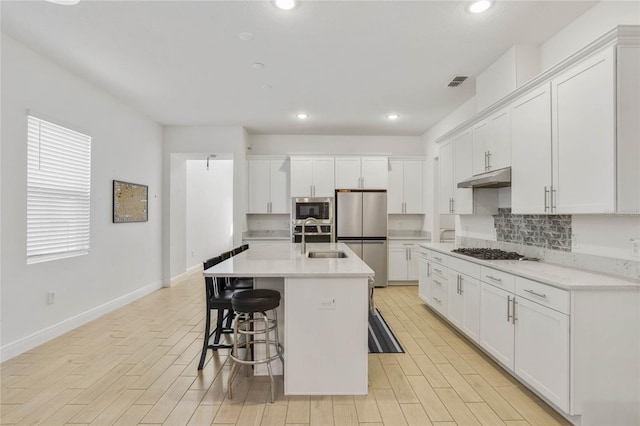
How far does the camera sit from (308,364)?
7.38 ft

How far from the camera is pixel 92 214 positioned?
393 cm

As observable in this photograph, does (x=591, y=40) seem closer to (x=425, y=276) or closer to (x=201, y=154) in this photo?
(x=425, y=276)

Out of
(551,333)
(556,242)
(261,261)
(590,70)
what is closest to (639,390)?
(551,333)

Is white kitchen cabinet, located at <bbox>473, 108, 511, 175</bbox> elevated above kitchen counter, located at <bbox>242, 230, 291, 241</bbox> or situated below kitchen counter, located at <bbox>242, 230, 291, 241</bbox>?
above

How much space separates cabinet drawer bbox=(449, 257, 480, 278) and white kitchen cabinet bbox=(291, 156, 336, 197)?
9.11ft

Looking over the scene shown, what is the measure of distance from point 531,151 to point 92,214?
15.7 feet

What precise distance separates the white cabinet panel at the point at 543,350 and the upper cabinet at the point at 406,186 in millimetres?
3812

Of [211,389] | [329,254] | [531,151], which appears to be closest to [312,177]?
→ [329,254]

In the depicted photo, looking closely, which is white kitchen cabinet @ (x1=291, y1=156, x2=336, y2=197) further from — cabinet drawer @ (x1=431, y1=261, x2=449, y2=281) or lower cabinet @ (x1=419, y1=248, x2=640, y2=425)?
lower cabinet @ (x1=419, y1=248, x2=640, y2=425)

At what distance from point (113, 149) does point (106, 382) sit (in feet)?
10.1

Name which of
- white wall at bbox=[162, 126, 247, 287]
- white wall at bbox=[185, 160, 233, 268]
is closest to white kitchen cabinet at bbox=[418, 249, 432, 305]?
white wall at bbox=[162, 126, 247, 287]

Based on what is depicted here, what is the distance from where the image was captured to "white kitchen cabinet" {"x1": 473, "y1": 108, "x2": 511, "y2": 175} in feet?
9.74

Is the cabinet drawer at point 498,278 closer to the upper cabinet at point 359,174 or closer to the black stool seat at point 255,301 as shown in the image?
the black stool seat at point 255,301

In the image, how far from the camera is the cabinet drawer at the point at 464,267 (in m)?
2.96
